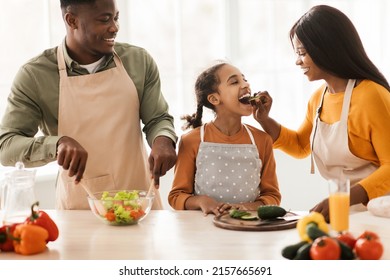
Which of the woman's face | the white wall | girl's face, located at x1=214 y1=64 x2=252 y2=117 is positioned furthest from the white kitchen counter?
the white wall

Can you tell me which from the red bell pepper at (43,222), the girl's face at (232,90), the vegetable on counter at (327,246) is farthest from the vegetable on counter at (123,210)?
the girl's face at (232,90)

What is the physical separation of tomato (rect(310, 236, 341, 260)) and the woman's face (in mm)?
1325

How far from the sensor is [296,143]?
2957 millimetres

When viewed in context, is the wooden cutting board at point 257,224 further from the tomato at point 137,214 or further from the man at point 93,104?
the man at point 93,104

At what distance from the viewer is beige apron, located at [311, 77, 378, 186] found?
8.57ft

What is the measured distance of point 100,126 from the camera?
2689mm

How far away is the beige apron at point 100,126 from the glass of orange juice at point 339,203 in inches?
41.1

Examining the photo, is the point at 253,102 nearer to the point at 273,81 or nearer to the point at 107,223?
the point at 107,223

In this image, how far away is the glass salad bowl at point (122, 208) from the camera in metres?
2.23

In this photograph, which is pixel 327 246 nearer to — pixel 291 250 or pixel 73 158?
pixel 291 250

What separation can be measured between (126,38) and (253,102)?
2.18m

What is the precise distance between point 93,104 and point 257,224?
3.03 feet

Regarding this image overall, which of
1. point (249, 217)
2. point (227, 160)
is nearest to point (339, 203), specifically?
point (249, 217)

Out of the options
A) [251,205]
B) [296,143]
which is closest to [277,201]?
[251,205]
